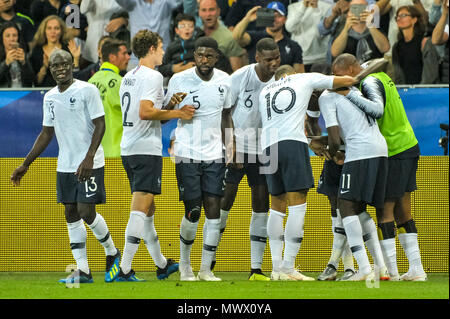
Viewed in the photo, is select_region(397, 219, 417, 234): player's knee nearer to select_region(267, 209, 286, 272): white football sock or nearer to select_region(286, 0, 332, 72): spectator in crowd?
select_region(267, 209, 286, 272): white football sock

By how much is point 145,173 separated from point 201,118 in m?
0.87

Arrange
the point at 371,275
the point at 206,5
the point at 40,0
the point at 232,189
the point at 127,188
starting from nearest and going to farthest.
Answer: the point at 371,275 → the point at 232,189 → the point at 127,188 → the point at 206,5 → the point at 40,0

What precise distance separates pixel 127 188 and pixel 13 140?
166 cm

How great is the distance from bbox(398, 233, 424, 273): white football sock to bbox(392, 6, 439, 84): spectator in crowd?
3.33 metres

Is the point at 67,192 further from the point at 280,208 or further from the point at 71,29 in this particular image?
the point at 71,29

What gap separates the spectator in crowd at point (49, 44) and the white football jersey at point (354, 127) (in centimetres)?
548

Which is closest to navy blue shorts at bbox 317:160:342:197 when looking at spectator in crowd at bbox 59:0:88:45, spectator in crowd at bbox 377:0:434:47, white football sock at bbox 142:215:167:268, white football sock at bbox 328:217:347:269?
white football sock at bbox 328:217:347:269

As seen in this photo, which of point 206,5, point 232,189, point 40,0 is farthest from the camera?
point 40,0

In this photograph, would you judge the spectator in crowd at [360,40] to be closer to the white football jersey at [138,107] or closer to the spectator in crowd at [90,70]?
the spectator in crowd at [90,70]

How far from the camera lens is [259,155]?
34.3 feet

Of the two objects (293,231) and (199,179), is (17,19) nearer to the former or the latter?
(199,179)

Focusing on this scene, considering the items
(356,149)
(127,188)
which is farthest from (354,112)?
(127,188)

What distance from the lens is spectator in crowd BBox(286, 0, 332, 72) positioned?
13.6 metres

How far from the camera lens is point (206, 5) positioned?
1370 centimetres
